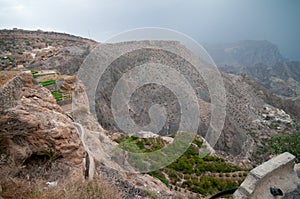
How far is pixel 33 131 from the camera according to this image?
5484 mm

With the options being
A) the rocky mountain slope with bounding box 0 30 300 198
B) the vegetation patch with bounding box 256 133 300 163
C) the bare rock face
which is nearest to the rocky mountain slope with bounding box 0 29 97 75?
the rocky mountain slope with bounding box 0 30 300 198

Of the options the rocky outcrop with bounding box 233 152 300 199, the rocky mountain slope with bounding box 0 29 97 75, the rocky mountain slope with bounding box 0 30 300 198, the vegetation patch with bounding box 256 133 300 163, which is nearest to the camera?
the rocky mountain slope with bounding box 0 30 300 198

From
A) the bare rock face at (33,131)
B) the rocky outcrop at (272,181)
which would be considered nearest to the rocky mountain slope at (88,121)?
the bare rock face at (33,131)

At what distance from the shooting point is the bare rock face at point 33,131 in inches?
200

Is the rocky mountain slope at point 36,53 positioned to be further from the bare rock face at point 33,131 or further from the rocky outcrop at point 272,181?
the rocky outcrop at point 272,181

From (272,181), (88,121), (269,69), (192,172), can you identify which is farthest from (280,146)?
(269,69)

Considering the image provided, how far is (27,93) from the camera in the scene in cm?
635

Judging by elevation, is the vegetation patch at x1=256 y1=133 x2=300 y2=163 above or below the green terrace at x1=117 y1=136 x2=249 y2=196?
below

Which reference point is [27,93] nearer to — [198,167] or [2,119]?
[2,119]

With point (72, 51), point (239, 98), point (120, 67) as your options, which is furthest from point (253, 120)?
point (72, 51)

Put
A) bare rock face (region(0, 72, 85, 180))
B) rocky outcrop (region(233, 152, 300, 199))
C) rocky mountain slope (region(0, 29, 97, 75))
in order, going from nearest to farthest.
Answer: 1. bare rock face (region(0, 72, 85, 180))
2. rocky outcrop (region(233, 152, 300, 199))
3. rocky mountain slope (region(0, 29, 97, 75))

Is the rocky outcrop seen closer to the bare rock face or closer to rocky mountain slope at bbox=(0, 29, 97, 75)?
the bare rock face

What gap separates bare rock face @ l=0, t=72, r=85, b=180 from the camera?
508 centimetres

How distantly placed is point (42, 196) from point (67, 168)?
1.47 m
